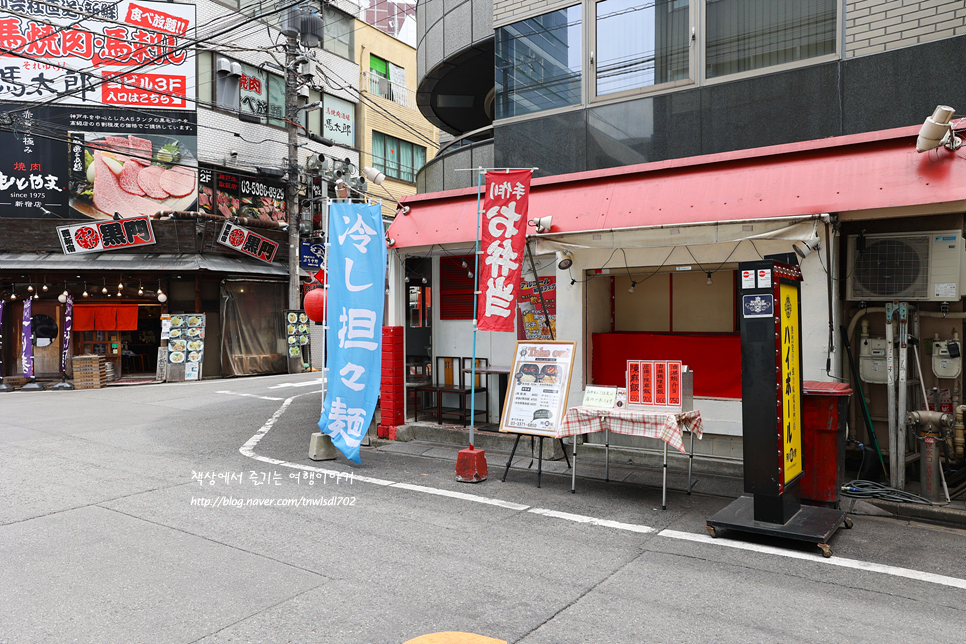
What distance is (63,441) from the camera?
414 inches

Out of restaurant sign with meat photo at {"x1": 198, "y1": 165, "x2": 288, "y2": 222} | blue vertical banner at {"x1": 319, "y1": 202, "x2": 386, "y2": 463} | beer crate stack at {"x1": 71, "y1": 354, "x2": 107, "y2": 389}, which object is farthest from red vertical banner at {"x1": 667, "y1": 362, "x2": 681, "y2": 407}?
restaurant sign with meat photo at {"x1": 198, "y1": 165, "x2": 288, "y2": 222}

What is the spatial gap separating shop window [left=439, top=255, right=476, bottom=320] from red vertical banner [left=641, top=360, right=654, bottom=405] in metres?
4.18

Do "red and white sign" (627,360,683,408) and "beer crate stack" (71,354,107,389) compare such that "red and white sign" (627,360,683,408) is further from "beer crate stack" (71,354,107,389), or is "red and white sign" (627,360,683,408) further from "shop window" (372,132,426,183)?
"shop window" (372,132,426,183)

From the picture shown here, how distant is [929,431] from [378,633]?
6434 mm

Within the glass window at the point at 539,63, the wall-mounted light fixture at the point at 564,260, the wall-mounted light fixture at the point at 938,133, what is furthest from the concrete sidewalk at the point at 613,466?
the glass window at the point at 539,63

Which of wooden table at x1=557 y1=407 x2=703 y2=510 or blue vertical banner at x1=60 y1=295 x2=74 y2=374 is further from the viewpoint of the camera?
blue vertical banner at x1=60 y1=295 x2=74 y2=374

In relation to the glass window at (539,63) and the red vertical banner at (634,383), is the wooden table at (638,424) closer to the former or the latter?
the red vertical banner at (634,383)

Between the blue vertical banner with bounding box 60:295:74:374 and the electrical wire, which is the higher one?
the blue vertical banner with bounding box 60:295:74:374

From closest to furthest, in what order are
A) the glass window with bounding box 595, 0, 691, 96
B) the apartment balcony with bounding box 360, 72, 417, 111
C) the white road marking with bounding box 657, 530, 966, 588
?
the white road marking with bounding box 657, 530, 966, 588, the glass window with bounding box 595, 0, 691, 96, the apartment balcony with bounding box 360, 72, 417, 111

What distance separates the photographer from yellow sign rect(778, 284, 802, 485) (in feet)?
19.1

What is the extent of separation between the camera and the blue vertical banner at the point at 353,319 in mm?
8867

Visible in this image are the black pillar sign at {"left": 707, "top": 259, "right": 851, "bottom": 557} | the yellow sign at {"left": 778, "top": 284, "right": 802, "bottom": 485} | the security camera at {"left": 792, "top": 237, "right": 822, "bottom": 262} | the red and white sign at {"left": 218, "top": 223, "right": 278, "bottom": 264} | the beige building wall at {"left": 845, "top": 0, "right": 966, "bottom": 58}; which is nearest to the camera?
the black pillar sign at {"left": 707, "top": 259, "right": 851, "bottom": 557}

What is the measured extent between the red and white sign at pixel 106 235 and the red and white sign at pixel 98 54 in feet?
13.1

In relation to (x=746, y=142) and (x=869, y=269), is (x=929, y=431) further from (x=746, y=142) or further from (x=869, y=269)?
(x=746, y=142)
